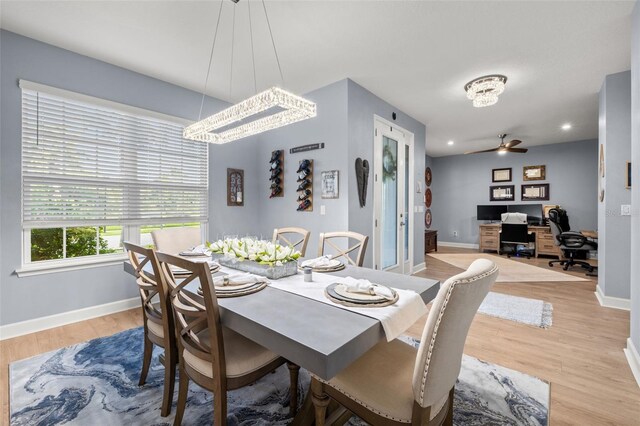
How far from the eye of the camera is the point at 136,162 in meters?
3.34

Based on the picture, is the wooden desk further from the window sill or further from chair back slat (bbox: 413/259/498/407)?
the window sill

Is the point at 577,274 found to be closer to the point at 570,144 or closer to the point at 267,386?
the point at 570,144

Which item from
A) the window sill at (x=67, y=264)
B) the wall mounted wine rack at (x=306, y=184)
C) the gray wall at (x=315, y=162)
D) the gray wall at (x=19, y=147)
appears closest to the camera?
the gray wall at (x=19, y=147)

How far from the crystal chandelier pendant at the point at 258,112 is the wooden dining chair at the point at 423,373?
58.0 inches

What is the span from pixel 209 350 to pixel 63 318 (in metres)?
2.57

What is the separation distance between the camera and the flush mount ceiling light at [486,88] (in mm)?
3377

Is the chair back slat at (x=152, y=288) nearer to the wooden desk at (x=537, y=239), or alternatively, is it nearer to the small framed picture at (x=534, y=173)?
the wooden desk at (x=537, y=239)

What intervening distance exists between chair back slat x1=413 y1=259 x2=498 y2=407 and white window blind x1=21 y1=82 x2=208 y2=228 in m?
A: 3.40

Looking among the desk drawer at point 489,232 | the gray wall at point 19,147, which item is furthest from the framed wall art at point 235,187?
the desk drawer at point 489,232

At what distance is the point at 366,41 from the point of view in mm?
2725

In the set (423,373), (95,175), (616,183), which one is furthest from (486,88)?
(95,175)

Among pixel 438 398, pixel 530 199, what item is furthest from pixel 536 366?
pixel 530 199

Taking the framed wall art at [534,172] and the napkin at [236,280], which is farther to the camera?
the framed wall art at [534,172]

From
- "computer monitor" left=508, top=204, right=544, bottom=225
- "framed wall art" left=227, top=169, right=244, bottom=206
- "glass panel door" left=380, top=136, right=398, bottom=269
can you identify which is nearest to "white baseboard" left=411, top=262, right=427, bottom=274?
"glass panel door" left=380, top=136, right=398, bottom=269
